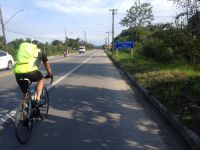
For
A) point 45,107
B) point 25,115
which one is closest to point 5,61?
point 45,107

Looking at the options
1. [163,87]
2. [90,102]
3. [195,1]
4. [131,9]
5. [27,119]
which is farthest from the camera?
[131,9]

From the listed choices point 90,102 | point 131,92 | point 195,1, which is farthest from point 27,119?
point 195,1

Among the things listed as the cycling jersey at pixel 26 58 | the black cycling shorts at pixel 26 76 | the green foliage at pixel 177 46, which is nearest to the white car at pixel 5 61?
the green foliage at pixel 177 46

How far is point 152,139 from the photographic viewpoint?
687 cm

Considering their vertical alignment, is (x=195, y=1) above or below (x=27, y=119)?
above

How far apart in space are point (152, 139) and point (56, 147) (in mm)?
1723

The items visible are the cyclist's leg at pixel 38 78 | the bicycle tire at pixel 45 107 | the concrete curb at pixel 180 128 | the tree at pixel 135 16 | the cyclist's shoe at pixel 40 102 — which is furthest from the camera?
the tree at pixel 135 16

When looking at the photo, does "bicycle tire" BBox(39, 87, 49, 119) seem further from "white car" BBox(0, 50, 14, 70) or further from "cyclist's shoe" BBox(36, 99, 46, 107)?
"white car" BBox(0, 50, 14, 70)

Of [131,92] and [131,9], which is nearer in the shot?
[131,92]

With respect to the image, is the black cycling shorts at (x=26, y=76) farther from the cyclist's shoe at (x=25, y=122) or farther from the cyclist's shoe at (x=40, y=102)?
the cyclist's shoe at (x=25, y=122)

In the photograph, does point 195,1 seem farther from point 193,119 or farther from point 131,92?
point 193,119

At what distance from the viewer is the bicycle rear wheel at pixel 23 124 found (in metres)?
6.43

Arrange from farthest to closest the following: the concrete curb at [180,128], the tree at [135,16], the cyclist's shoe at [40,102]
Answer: the tree at [135,16] → the cyclist's shoe at [40,102] → the concrete curb at [180,128]

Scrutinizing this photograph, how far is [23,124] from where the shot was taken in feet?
21.8
